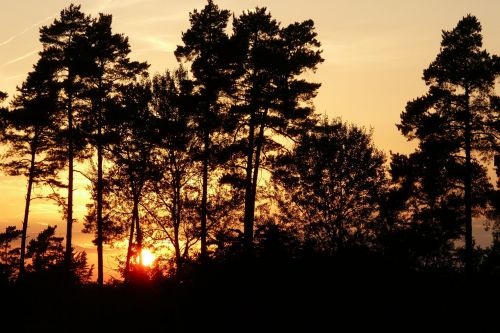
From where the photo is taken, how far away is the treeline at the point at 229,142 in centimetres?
2661

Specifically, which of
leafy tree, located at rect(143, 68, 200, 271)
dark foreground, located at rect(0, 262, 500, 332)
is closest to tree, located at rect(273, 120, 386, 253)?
leafy tree, located at rect(143, 68, 200, 271)

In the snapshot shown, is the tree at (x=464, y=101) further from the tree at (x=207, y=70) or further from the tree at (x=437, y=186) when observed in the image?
the tree at (x=207, y=70)

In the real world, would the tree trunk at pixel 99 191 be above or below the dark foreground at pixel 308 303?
above

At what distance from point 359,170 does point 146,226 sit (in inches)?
591

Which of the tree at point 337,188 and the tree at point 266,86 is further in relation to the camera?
the tree at point 337,188

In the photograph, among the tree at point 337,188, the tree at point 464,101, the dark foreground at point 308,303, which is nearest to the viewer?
the dark foreground at point 308,303

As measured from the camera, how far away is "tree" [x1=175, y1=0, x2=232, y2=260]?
89.6 ft

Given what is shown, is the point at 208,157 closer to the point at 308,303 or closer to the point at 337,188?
the point at 337,188

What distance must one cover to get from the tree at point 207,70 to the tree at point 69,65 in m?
6.49

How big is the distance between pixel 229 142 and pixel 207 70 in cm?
410

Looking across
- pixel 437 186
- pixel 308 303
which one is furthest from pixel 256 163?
pixel 308 303

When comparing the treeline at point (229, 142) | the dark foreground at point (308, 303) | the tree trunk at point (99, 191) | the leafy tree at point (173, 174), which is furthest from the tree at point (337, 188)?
the dark foreground at point (308, 303)

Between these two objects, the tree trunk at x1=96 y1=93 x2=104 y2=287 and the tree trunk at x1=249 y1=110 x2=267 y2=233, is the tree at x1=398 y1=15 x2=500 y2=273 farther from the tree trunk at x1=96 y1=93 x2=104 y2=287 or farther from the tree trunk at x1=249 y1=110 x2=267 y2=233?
the tree trunk at x1=96 y1=93 x2=104 y2=287

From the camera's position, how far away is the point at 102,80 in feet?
103
